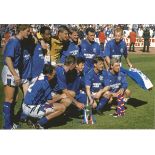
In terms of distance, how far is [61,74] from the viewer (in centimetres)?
955

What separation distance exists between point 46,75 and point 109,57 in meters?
1.06

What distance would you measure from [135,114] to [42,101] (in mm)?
1444

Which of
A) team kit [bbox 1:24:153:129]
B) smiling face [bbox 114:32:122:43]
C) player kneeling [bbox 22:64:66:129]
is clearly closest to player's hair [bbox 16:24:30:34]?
team kit [bbox 1:24:153:129]

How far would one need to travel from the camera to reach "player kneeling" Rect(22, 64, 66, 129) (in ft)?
31.0

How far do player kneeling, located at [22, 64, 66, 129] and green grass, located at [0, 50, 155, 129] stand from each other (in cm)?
12

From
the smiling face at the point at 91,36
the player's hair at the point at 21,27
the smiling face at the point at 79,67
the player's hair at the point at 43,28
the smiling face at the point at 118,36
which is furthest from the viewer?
the smiling face at the point at 118,36

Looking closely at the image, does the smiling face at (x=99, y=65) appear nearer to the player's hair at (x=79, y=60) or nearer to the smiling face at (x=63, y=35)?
the player's hair at (x=79, y=60)

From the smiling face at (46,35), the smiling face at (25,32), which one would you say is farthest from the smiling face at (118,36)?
the smiling face at (25,32)

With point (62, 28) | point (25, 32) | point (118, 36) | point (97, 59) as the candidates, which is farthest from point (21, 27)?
point (118, 36)

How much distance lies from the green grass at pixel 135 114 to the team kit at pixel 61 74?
0.09 metres

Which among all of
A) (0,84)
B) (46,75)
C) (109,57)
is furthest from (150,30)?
(0,84)

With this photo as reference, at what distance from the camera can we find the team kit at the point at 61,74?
372 inches

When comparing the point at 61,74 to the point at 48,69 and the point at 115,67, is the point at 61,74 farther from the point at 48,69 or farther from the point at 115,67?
the point at 115,67

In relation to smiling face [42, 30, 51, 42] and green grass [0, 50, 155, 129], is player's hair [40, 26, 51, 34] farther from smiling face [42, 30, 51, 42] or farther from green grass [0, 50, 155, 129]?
green grass [0, 50, 155, 129]
